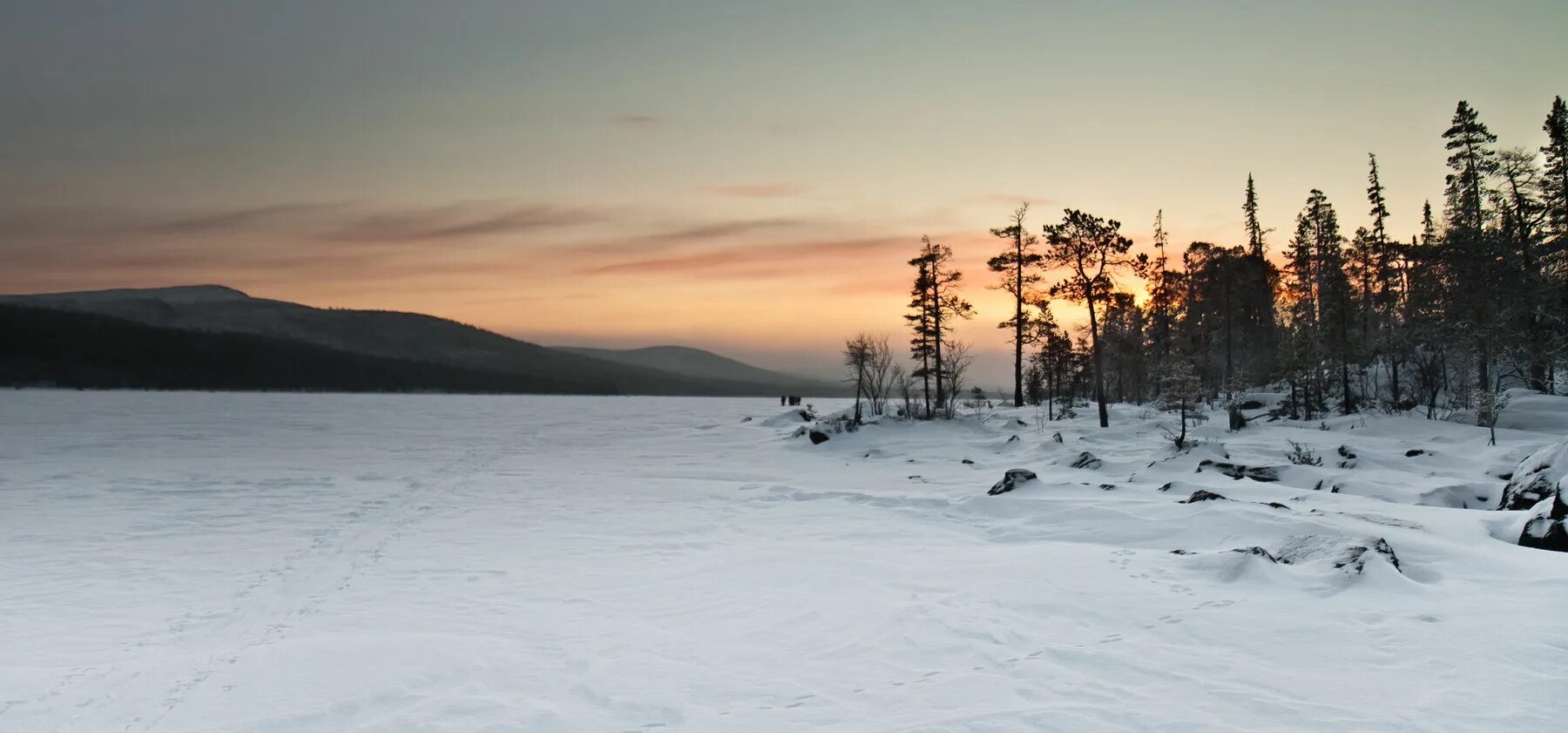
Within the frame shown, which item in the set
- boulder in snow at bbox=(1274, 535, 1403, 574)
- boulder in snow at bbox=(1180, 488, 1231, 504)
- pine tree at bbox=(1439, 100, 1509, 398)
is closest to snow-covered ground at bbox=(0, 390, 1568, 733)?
boulder in snow at bbox=(1274, 535, 1403, 574)

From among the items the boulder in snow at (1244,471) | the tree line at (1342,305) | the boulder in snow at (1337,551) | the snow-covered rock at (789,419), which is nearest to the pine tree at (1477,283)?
the tree line at (1342,305)

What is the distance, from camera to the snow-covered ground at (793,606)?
4.78 meters

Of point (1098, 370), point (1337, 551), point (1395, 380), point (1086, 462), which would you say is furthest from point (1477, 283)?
point (1337, 551)

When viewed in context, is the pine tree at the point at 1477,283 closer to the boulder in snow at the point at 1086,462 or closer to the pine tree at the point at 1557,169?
the pine tree at the point at 1557,169

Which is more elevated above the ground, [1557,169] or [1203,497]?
[1557,169]

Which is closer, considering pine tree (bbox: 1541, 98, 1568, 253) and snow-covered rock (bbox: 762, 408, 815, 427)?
pine tree (bbox: 1541, 98, 1568, 253)

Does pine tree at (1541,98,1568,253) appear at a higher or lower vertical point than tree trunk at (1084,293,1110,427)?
higher

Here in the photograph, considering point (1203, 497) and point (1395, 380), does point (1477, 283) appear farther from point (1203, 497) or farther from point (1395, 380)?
point (1203, 497)

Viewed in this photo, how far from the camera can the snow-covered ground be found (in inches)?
188

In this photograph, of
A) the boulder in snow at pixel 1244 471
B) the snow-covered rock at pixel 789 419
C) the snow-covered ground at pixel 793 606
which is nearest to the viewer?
the snow-covered ground at pixel 793 606

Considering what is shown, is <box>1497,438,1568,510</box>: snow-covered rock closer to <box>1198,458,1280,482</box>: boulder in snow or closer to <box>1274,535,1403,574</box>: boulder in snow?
<box>1198,458,1280,482</box>: boulder in snow

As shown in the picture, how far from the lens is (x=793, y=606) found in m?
7.36

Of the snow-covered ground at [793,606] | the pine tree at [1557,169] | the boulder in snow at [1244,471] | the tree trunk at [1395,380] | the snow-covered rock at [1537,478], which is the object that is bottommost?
the snow-covered ground at [793,606]

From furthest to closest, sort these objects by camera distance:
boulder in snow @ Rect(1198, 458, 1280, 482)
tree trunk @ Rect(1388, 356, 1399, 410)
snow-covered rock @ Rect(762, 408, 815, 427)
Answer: snow-covered rock @ Rect(762, 408, 815, 427), tree trunk @ Rect(1388, 356, 1399, 410), boulder in snow @ Rect(1198, 458, 1280, 482)
